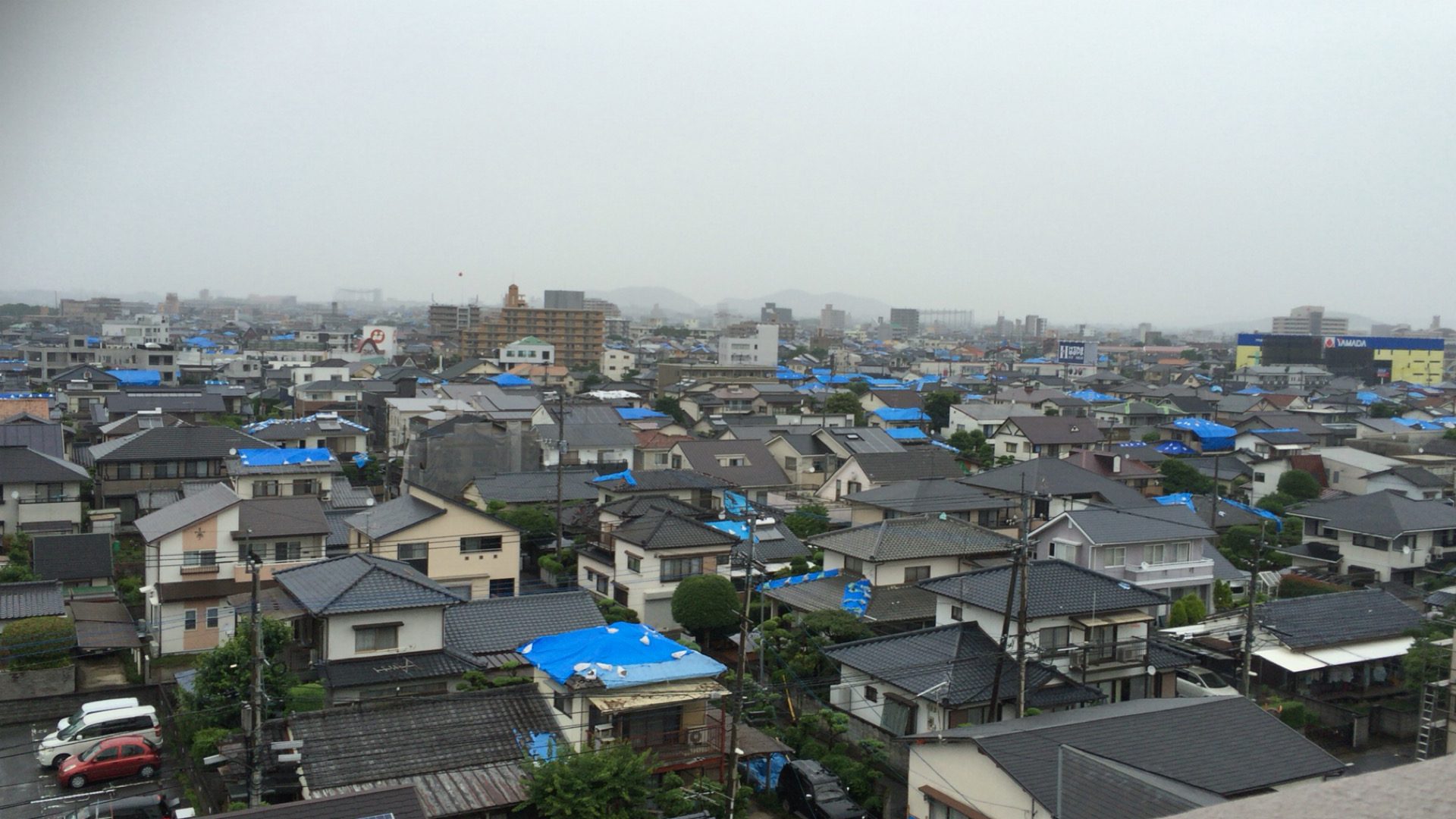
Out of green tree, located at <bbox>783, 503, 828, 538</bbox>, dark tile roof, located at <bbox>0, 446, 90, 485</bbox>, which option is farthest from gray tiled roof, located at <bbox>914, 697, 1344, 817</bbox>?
dark tile roof, located at <bbox>0, 446, 90, 485</bbox>

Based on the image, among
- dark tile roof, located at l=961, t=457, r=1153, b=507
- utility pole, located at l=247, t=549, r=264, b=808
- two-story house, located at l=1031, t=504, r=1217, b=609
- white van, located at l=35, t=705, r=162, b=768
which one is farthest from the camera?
dark tile roof, located at l=961, t=457, r=1153, b=507

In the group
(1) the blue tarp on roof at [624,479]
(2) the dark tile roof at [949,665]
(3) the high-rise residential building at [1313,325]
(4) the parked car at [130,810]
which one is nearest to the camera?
(4) the parked car at [130,810]

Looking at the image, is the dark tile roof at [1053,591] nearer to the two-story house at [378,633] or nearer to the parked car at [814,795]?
the parked car at [814,795]

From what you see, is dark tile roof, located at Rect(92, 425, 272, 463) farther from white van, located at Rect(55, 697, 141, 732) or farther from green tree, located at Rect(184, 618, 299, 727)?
green tree, located at Rect(184, 618, 299, 727)

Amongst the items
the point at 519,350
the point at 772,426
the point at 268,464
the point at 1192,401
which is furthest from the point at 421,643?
the point at 519,350

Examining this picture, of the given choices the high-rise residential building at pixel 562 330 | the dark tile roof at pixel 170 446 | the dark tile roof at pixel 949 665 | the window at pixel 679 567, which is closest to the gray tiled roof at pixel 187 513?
the window at pixel 679 567

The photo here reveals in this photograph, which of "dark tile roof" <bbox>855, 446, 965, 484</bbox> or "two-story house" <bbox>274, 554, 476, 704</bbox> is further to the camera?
"dark tile roof" <bbox>855, 446, 965, 484</bbox>

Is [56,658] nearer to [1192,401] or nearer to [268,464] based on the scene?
[268,464]

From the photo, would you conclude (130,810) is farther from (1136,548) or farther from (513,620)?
(1136,548)
